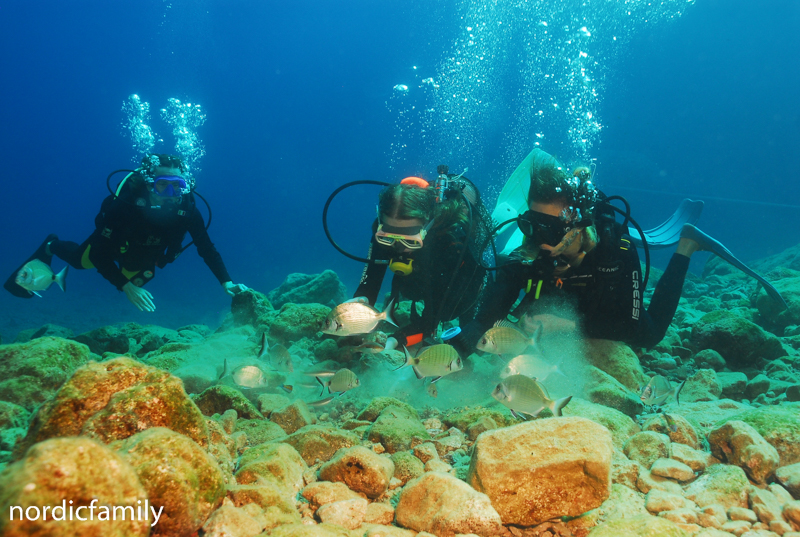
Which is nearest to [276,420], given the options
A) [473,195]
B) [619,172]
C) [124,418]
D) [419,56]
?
[124,418]

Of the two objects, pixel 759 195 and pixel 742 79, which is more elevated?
pixel 742 79

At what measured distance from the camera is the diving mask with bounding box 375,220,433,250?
14.7ft

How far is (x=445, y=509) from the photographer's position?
173cm

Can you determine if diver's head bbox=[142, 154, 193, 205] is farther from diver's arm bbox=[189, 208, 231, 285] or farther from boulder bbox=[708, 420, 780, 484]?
boulder bbox=[708, 420, 780, 484]

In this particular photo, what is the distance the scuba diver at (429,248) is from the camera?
457 centimetres

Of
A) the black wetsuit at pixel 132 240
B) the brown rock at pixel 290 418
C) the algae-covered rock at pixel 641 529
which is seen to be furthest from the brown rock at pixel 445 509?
the black wetsuit at pixel 132 240

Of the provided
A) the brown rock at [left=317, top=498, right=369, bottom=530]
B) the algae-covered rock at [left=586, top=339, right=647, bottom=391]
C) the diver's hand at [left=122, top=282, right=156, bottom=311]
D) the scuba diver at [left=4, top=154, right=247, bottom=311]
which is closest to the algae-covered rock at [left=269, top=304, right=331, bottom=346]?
the scuba diver at [left=4, top=154, right=247, bottom=311]

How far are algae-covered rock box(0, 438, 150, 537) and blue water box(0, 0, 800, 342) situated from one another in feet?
161

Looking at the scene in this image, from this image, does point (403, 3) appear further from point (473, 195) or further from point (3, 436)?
point (3, 436)

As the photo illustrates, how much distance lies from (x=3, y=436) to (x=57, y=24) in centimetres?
9613

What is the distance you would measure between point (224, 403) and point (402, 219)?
9.10 feet

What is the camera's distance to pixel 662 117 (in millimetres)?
82812

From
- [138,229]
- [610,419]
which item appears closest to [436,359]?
[610,419]

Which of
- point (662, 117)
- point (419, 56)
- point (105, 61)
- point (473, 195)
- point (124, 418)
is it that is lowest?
point (124, 418)
